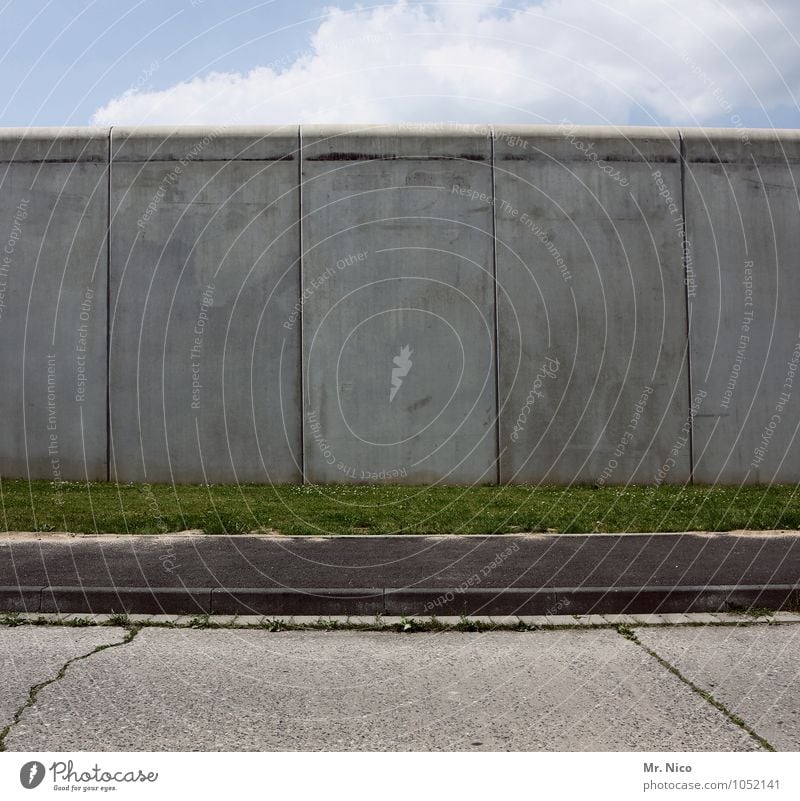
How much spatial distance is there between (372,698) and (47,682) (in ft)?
5.86

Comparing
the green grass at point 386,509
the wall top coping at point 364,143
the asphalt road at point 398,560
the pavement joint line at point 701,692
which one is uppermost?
the wall top coping at point 364,143

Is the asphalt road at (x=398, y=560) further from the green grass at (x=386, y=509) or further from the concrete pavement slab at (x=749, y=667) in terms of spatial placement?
the concrete pavement slab at (x=749, y=667)

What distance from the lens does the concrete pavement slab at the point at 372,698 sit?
3.86m

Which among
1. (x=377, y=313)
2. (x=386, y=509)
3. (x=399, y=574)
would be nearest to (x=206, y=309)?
(x=377, y=313)

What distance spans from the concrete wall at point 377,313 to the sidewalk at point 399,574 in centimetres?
537

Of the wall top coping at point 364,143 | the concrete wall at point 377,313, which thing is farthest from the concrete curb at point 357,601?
the wall top coping at point 364,143

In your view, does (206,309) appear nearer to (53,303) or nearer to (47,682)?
(53,303)

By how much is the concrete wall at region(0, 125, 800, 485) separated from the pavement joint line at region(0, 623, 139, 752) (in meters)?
8.57

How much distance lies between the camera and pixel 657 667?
5.02 m

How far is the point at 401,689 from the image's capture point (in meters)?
4.61

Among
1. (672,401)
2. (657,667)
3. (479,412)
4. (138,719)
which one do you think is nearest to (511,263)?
(479,412)

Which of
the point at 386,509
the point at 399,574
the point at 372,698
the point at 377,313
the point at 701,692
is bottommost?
the point at 386,509
